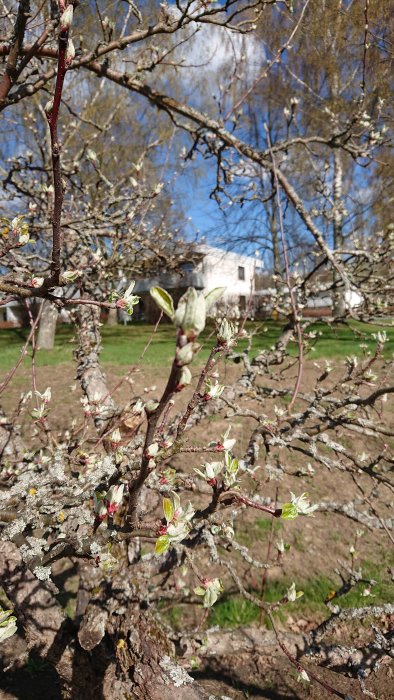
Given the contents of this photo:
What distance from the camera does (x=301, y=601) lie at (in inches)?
123

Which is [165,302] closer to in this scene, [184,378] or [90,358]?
[184,378]

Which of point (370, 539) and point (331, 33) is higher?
point (331, 33)

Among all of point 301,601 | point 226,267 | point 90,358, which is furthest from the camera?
point 226,267

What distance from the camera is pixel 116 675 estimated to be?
180 cm

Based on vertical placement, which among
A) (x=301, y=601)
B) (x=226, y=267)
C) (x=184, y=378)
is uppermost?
(x=226, y=267)

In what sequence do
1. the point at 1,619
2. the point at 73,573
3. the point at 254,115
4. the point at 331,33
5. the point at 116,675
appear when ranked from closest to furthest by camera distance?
the point at 1,619 < the point at 116,675 < the point at 73,573 < the point at 331,33 < the point at 254,115

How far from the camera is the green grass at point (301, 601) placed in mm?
2939

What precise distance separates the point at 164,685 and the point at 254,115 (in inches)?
795

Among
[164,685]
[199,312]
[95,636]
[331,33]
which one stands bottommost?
[164,685]

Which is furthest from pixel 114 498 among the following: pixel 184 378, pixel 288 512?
pixel 184 378

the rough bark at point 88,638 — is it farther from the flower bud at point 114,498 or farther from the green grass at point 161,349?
the green grass at point 161,349

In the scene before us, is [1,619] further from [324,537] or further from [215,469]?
[324,537]

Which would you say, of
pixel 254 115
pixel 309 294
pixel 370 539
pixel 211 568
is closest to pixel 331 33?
pixel 309 294

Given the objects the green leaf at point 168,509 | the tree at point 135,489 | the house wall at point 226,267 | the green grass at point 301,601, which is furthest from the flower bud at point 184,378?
the green grass at point 301,601
